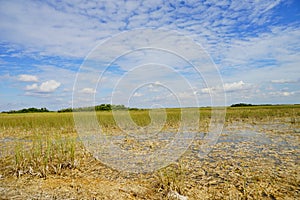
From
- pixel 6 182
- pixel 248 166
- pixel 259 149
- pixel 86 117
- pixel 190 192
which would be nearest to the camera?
pixel 190 192

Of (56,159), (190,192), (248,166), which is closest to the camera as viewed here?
(190,192)

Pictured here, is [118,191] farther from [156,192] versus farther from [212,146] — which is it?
[212,146]

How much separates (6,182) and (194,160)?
153 inches

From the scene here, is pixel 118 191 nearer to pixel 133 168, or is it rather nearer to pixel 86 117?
pixel 133 168

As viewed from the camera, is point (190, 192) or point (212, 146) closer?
point (190, 192)

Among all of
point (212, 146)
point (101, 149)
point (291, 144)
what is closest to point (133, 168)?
point (101, 149)

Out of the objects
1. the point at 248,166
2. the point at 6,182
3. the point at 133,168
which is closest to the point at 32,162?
the point at 6,182

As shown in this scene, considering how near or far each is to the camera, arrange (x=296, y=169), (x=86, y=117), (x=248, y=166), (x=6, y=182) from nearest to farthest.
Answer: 1. (x=6, y=182)
2. (x=296, y=169)
3. (x=248, y=166)
4. (x=86, y=117)

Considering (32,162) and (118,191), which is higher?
(32,162)

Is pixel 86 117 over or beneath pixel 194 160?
over

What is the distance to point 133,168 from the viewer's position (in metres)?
5.16

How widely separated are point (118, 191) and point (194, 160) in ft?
8.09

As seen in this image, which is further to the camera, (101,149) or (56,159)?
(101,149)

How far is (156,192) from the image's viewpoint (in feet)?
12.2
